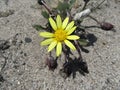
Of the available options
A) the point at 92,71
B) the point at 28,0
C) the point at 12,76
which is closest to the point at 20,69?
the point at 12,76

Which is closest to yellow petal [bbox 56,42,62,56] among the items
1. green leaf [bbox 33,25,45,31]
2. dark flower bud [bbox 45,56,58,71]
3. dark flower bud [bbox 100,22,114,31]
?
dark flower bud [bbox 45,56,58,71]

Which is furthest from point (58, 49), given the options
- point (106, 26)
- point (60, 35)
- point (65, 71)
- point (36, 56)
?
point (106, 26)

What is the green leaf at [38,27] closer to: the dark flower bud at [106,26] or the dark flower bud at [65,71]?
the dark flower bud at [65,71]

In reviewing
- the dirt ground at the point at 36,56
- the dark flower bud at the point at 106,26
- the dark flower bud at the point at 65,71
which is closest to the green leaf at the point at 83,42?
the dirt ground at the point at 36,56

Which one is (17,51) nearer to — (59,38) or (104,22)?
(59,38)

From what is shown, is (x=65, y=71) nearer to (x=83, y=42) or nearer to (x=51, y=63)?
(x=51, y=63)
